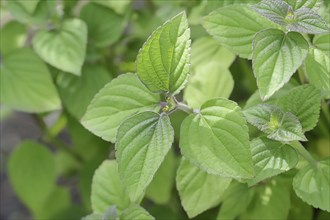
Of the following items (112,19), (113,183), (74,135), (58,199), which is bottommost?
(58,199)

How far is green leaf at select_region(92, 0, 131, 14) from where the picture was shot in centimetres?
106

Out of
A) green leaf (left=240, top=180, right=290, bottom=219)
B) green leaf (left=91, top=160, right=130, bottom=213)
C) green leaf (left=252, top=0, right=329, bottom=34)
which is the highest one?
green leaf (left=252, top=0, right=329, bottom=34)

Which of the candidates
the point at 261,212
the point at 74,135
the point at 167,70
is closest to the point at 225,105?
the point at 167,70

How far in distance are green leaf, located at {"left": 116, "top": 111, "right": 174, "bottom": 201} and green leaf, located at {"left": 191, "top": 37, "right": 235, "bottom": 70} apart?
31 centimetres

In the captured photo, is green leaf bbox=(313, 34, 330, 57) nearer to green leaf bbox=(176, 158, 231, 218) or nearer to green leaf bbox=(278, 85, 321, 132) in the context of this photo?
green leaf bbox=(278, 85, 321, 132)

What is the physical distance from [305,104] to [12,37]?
0.60 m

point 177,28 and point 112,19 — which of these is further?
point 112,19

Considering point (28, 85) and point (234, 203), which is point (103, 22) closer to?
point (28, 85)

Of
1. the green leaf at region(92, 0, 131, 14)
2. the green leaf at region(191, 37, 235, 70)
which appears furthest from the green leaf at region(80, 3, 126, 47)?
the green leaf at region(191, 37, 235, 70)

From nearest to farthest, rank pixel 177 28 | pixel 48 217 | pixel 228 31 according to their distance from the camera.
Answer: pixel 177 28 → pixel 228 31 → pixel 48 217

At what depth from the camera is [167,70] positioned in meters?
0.74

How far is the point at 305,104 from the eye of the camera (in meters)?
0.79

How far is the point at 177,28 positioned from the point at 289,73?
14cm

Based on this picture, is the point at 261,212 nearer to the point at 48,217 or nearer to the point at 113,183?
the point at 113,183
